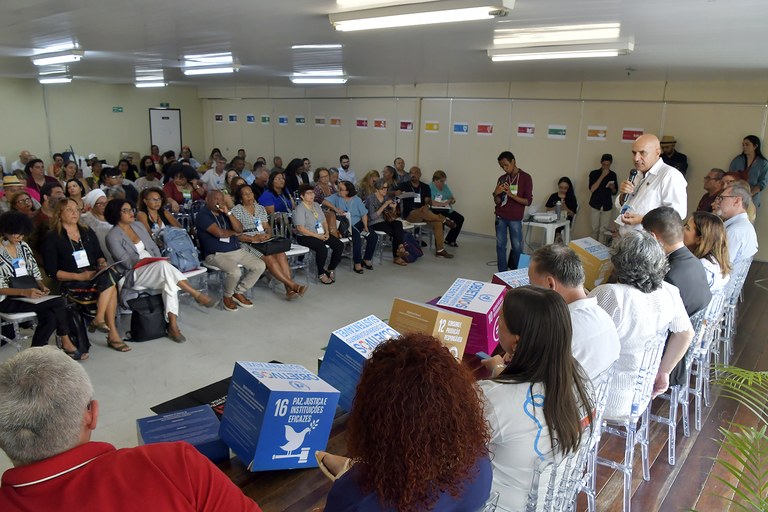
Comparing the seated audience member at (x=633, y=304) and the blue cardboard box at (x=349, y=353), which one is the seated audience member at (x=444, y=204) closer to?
the seated audience member at (x=633, y=304)

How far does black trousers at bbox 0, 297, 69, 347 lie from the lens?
4219mm

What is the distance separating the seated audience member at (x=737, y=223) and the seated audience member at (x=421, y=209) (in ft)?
13.9

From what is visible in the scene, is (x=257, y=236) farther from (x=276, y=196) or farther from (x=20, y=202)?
(x=20, y=202)

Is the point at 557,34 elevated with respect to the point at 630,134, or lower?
elevated

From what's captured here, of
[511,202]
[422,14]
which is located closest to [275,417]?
[422,14]

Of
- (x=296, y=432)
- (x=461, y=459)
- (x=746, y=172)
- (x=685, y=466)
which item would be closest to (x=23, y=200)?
(x=296, y=432)

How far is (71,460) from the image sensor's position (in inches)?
45.6

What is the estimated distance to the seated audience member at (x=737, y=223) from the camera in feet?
13.8

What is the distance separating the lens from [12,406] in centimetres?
117

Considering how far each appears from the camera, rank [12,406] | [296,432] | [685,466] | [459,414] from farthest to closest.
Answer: [685,466]
[296,432]
[459,414]
[12,406]

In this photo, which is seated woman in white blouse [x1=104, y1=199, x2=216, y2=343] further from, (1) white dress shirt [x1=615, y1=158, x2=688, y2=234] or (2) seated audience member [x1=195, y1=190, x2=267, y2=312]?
(1) white dress shirt [x1=615, y1=158, x2=688, y2=234]

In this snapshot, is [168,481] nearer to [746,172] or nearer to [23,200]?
[23,200]

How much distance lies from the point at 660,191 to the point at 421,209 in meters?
4.88

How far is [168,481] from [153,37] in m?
4.95
